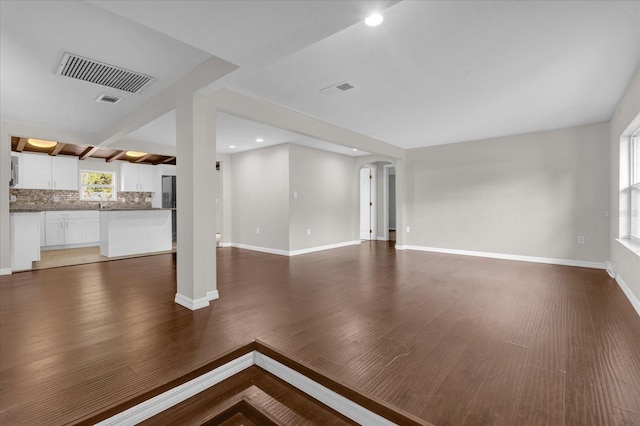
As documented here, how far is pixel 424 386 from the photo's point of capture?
1.75 meters

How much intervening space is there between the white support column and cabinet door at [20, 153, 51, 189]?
619 cm

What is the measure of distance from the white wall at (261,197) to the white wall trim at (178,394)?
405 cm

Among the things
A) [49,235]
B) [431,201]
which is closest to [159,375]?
[431,201]

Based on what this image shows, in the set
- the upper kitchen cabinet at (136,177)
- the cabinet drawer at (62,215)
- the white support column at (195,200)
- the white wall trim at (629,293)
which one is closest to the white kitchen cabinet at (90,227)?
the cabinet drawer at (62,215)

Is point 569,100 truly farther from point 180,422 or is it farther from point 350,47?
point 180,422

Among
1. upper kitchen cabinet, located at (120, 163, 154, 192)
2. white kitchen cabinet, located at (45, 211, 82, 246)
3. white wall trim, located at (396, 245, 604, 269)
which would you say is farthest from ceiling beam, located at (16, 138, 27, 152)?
white wall trim, located at (396, 245, 604, 269)

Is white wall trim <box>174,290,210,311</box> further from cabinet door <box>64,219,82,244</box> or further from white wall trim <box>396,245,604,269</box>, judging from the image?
cabinet door <box>64,219,82,244</box>

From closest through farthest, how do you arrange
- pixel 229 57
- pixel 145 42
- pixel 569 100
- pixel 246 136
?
1. pixel 229 57
2. pixel 145 42
3. pixel 569 100
4. pixel 246 136

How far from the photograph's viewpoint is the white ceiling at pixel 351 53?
1913 millimetres

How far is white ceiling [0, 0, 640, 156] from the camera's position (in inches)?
75.3

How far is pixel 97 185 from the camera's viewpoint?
8.01m

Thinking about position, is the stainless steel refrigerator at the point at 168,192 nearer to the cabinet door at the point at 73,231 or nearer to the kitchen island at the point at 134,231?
the cabinet door at the point at 73,231

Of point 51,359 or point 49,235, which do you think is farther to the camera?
Answer: point 49,235

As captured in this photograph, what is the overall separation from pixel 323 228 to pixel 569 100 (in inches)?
188
